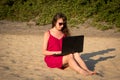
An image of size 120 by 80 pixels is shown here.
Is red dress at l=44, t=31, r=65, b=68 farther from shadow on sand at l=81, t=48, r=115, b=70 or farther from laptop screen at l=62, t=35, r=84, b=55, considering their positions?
shadow on sand at l=81, t=48, r=115, b=70

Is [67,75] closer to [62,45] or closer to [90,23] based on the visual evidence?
[62,45]

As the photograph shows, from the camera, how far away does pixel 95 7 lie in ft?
58.4

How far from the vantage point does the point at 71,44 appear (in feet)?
21.3

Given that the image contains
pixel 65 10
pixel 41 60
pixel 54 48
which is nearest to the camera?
pixel 54 48

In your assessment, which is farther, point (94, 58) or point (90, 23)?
point (90, 23)

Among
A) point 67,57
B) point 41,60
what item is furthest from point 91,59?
point 67,57

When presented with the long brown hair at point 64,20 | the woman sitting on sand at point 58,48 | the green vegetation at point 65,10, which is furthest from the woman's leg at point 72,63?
the green vegetation at point 65,10

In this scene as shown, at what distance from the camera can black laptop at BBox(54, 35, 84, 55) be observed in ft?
21.0

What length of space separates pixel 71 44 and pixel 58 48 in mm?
478

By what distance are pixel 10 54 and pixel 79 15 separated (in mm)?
9300

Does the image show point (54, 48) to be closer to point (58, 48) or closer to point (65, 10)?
point (58, 48)

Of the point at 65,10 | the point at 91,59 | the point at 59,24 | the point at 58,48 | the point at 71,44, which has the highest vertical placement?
the point at 59,24

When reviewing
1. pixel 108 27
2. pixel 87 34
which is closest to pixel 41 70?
pixel 87 34

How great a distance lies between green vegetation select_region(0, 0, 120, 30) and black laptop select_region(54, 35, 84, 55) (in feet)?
31.4
